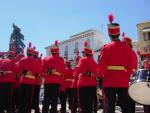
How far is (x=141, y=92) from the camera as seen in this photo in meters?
8.38

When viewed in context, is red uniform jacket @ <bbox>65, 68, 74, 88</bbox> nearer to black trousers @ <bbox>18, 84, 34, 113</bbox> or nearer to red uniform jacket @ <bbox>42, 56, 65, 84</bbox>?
red uniform jacket @ <bbox>42, 56, 65, 84</bbox>

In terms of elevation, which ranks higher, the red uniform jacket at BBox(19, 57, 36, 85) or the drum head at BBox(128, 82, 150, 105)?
the red uniform jacket at BBox(19, 57, 36, 85)

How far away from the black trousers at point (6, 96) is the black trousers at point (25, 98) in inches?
50.3

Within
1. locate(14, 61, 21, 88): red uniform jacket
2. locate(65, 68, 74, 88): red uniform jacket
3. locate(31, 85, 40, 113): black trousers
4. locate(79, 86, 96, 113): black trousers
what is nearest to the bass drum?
locate(79, 86, 96, 113): black trousers

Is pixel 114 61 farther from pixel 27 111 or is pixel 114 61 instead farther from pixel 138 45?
pixel 138 45

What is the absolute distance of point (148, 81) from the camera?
8.66 metres

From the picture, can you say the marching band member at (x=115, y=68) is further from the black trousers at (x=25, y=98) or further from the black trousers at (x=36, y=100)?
the black trousers at (x=36, y=100)

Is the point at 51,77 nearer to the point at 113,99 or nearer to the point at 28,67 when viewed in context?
the point at 28,67

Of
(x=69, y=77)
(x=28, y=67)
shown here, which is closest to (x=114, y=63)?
(x=28, y=67)

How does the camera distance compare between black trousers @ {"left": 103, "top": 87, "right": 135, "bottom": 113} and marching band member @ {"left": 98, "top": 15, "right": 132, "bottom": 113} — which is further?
marching band member @ {"left": 98, "top": 15, "right": 132, "bottom": 113}

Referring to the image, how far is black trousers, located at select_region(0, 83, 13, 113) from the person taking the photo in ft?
40.2

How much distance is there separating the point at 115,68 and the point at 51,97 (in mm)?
3697

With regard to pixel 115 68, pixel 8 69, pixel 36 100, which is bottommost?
pixel 36 100

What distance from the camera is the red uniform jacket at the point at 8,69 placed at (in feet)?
40.1
